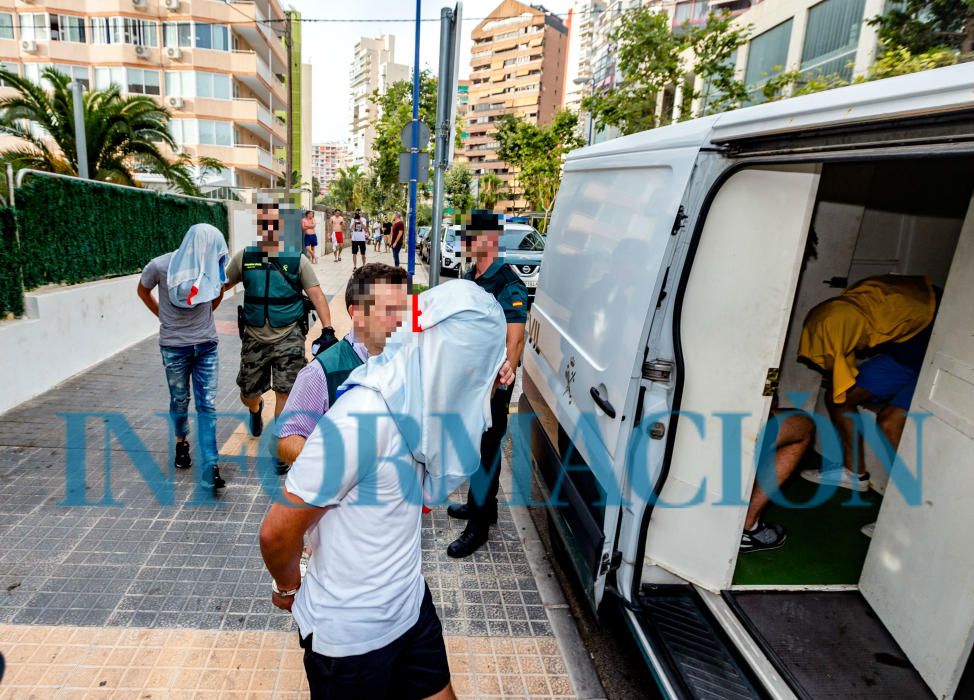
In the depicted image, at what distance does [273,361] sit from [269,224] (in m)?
1.01

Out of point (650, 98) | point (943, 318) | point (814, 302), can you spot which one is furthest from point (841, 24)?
point (943, 318)

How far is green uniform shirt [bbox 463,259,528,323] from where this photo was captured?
350 centimetres

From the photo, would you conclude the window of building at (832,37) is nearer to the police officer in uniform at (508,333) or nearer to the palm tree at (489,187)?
the police officer in uniform at (508,333)

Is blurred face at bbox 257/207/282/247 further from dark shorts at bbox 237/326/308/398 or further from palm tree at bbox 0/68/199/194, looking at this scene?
palm tree at bbox 0/68/199/194

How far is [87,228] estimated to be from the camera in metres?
7.13

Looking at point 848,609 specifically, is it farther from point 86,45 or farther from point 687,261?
point 86,45

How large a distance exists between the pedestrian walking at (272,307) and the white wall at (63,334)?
2.59 metres

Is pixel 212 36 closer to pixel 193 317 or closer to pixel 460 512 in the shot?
pixel 193 317

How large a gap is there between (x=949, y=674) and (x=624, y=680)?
127cm

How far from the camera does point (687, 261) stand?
7.54ft

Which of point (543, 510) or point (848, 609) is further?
point (543, 510)

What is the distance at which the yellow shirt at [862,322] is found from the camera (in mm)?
3236

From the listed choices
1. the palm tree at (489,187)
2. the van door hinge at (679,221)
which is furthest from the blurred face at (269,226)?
the palm tree at (489,187)

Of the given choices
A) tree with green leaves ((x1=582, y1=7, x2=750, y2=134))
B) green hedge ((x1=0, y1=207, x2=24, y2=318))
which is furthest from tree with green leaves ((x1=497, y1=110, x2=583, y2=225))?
green hedge ((x1=0, y1=207, x2=24, y2=318))
